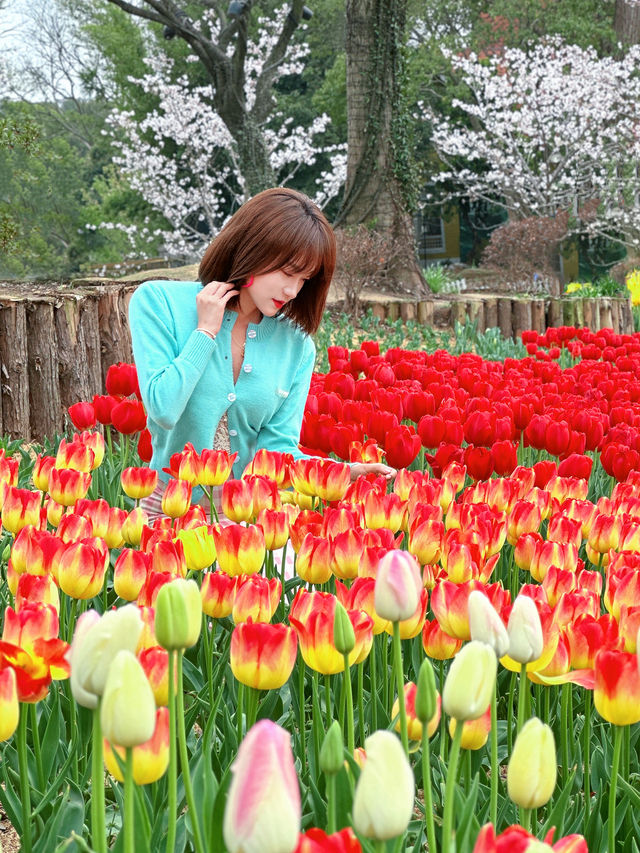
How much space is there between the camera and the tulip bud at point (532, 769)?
782mm

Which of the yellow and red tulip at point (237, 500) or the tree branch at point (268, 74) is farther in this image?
the tree branch at point (268, 74)

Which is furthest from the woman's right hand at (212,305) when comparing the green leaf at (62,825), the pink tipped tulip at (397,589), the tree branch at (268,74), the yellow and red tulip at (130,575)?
the tree branch at (268,74)

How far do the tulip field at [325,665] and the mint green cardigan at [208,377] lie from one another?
46cm

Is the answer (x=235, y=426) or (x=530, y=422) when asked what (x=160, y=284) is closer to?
(x=235, y=426)

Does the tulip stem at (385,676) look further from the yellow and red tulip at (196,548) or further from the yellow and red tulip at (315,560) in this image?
the yellow and red tulip at (196,548)

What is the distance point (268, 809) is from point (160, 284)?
2453 millimetres

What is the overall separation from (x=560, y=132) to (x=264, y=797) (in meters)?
24.1

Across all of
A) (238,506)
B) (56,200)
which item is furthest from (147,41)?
(238,506)

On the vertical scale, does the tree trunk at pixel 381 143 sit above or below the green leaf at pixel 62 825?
above

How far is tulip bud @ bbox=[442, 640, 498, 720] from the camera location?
0.79m

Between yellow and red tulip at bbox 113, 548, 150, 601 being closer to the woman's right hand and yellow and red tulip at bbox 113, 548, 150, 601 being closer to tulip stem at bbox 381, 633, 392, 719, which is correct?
tulip stem at bbox 381, 633, 392, 719

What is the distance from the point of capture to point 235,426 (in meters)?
3.12

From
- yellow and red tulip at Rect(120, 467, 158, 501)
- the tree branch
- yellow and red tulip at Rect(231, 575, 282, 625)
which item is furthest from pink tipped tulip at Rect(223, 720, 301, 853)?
the tree branch

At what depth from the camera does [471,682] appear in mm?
798
